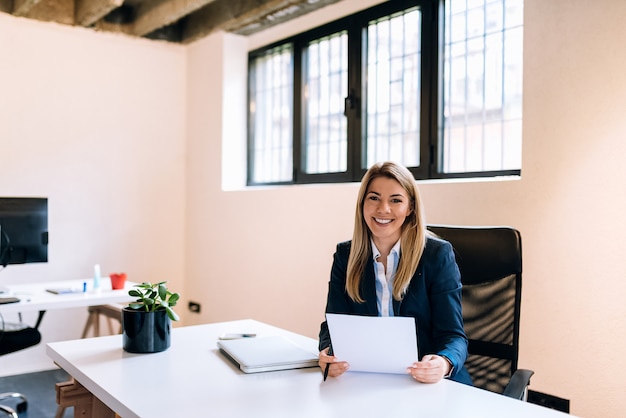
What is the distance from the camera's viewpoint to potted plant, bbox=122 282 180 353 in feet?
5.31

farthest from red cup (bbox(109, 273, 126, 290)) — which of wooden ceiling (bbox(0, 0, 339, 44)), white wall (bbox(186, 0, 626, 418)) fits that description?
wooden ceiling (bbox(0, 0, 339, 44))

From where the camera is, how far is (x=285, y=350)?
160cm

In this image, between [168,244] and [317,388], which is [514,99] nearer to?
[317,388]

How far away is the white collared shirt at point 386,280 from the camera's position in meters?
1.76

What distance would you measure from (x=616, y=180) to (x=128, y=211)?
336 centimetres

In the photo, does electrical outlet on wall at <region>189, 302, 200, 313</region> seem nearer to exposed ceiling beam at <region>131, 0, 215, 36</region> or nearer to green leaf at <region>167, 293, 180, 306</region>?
exposed ceiling beam at <region>131, 0, 215, 36</region>

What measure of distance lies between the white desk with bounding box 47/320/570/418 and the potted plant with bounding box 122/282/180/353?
0.09 feet

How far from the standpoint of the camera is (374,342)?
1395 millimetres

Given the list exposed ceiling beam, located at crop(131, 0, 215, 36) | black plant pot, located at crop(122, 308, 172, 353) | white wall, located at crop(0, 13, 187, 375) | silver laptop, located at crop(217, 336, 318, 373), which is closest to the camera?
silver laptop, located at crop(217, 336, 318, 373)

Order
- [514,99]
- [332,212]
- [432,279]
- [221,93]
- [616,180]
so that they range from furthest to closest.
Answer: [221,93] < [332,212] < [514,99] < [616,180] < [432,279]

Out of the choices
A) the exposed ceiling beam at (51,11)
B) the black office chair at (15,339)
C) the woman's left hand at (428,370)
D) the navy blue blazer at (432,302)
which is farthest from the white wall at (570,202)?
the exposed ceiling beam at (51,11)

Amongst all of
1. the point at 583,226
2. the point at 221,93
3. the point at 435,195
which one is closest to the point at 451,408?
the point at 583,226

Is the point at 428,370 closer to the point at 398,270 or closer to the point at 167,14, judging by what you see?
the point at 398,270

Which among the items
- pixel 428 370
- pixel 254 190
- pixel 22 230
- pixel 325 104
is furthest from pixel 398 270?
pixel 254 190
